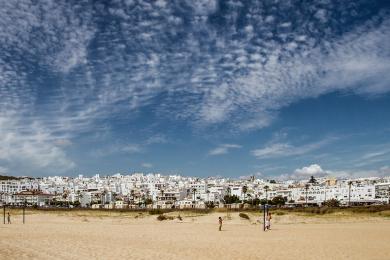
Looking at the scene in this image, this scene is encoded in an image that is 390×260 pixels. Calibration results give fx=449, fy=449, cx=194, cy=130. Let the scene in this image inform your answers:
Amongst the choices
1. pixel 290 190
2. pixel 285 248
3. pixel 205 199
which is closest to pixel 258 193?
pixel 290 190

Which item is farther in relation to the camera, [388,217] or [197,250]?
[388,217]

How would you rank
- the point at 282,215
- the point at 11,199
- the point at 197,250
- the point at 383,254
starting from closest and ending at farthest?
the point at 383,254 → the point at 197,250 → the point at 282,215 → the point at 11,199

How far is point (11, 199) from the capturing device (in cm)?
17762

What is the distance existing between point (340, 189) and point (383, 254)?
141 meters

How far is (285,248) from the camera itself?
73.4 feet

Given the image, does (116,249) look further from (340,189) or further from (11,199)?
(11,199)

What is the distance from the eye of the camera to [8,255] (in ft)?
56.6

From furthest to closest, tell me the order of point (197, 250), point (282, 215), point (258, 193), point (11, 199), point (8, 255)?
1. point (11, 199)
2. point (258, 193)
3. point (282, 215)
4. point (197, 250)
5. point (8, 255)

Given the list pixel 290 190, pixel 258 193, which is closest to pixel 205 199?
pixel 258 193

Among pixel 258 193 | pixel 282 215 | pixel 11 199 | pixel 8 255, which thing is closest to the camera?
pixel 8 255

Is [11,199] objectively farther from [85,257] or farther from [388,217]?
[85,257]

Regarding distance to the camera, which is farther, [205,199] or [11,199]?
[11,199]

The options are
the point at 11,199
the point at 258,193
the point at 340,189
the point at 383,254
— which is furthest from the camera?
the point at 11,199

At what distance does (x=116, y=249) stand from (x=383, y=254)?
12027 millimetres
